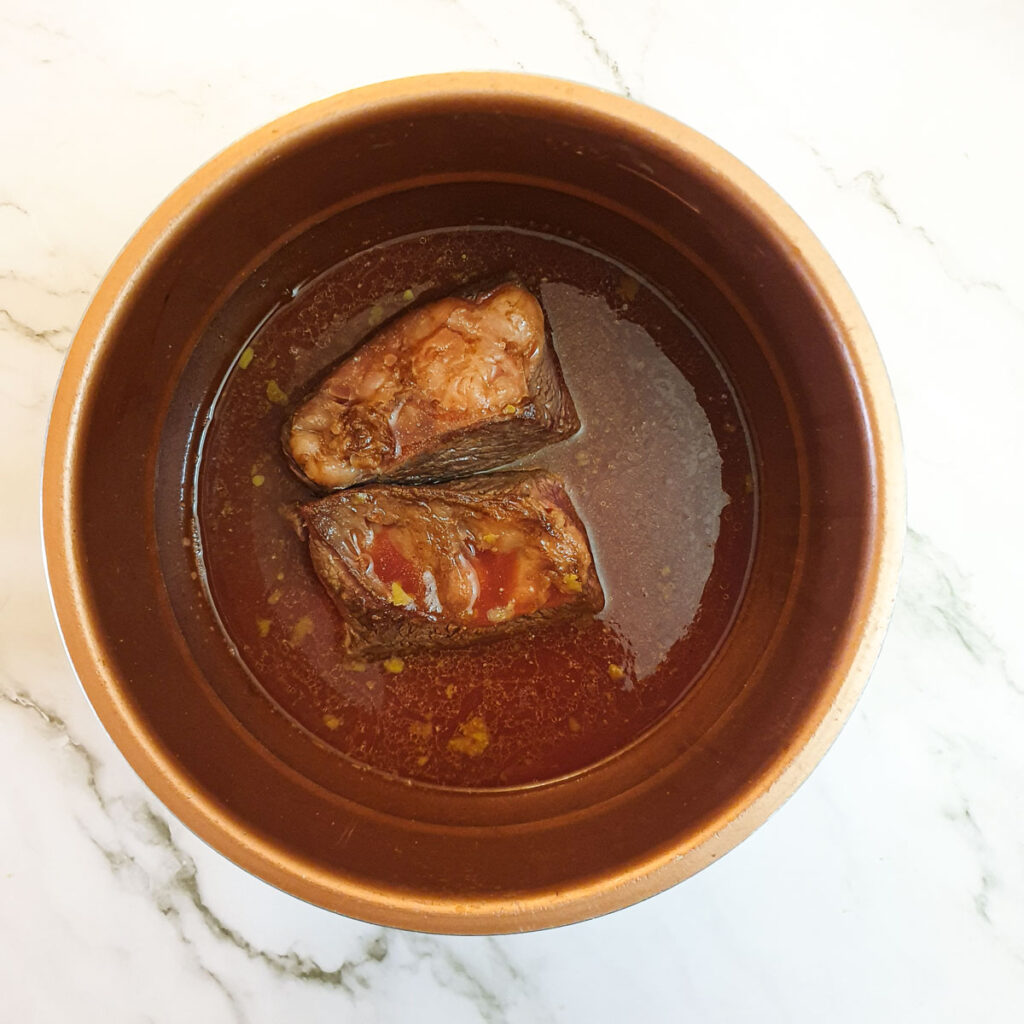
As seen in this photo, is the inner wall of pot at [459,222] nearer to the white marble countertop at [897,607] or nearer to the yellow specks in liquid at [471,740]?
the yellow specks in liquid at [471,740]

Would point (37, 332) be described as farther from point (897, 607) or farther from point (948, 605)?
point (948, 605)

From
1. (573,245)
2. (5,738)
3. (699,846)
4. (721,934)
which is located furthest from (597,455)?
(5,738)

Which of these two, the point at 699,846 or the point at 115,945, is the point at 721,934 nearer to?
the point at 699,846

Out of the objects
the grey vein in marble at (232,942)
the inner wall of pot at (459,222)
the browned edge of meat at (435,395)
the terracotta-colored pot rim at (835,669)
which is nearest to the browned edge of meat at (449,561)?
the browned edge of meat at (435,395)

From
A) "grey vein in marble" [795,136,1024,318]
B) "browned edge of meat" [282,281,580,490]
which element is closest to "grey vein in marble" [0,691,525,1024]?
"browned edge of meat" [282,281,580,490]

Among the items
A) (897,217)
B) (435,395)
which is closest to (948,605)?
(897,217)

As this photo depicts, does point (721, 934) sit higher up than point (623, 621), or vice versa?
point (623, 621)

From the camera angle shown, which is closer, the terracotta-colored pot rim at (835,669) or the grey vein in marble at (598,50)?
the terracotta-colored pot rim at (835,669)
